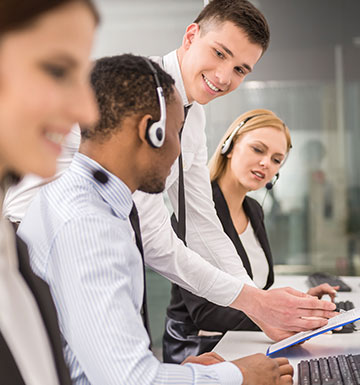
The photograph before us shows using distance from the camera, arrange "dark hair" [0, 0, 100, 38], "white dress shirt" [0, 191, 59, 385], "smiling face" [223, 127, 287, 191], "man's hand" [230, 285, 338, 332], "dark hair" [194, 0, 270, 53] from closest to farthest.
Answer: "dark hair" [0, 0, 100, 38]
"white dress shirt" [0, 191, 59, 385]
"man's hand" [230, 285, 338, 332]
"dark hair" [194, 0, 270, 53]
"smiling face" [223, 127, 287, 191]

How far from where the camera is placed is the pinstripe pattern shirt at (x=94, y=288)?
2.69 feet

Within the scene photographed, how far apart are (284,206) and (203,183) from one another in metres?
1.70

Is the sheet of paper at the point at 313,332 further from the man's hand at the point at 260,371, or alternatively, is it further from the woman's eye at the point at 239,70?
the woman's eye at the point at 239,70

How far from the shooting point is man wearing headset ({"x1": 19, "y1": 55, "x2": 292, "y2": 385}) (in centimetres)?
82

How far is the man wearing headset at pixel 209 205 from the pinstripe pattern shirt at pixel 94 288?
57 centimetres

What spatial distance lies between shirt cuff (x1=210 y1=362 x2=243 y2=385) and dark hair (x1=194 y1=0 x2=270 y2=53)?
3.57ft

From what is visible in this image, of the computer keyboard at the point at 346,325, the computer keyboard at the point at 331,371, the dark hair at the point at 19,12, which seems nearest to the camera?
the dark hair at the point at 19,12

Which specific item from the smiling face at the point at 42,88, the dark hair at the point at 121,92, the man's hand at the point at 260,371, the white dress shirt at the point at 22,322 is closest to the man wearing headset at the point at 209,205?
the man's hand at the point at 260,371

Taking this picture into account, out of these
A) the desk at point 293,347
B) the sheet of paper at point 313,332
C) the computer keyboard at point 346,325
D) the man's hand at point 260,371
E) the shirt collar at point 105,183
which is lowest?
the computer keyboard at point 346,325

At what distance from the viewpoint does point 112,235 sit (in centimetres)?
87

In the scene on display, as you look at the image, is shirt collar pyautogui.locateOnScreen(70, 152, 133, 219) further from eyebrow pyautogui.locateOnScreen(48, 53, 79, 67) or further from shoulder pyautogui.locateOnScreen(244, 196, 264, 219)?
shoulder pyautogui.locateOnScreen(244, 196, 264, 219)

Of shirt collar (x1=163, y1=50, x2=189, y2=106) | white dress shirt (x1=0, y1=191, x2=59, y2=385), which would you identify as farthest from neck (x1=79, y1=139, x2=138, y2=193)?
shirt collar (x1=163, y1=50, x2=189, y2=106)

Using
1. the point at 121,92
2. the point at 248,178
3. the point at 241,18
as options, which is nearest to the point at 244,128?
the point at 248,178

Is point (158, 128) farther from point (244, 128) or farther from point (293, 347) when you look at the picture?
point (244, 128)
